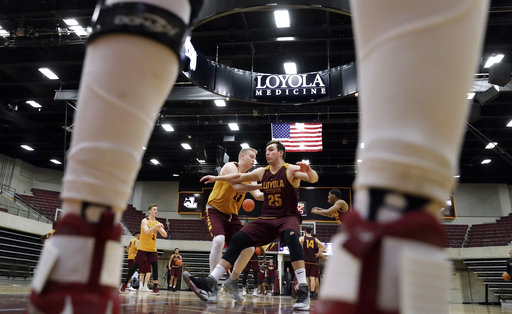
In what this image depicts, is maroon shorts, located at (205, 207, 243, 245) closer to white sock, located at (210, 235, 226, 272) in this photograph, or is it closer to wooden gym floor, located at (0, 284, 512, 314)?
white sock, located at (210, 235, 226, 272)

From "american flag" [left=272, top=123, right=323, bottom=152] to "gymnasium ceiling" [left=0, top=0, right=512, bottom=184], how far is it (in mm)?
2013

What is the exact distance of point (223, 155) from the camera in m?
17.3

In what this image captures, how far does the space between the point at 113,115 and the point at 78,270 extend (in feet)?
0.94

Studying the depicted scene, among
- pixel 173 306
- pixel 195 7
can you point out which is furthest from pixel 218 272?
pixel 195 7

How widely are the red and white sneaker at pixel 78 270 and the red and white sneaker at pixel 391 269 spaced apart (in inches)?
14.9

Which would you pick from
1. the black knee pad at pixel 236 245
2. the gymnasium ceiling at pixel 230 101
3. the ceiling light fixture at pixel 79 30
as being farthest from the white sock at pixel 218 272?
the ceiling light fixture at pixel 79 30

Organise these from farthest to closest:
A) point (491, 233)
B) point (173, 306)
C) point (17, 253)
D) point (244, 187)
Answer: point (491, 233) → point (17, 253) → point (244, 187) → point (173, 306)

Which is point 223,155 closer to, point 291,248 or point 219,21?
point 219,21

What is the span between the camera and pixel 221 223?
213 inches

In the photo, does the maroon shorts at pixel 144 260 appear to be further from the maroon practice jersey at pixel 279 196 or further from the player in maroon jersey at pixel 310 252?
the maroon practice jersey at pixel 279 196

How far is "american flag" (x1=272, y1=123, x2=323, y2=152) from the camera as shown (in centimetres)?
1109

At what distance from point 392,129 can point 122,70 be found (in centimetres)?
52

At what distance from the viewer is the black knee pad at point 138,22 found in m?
0.73

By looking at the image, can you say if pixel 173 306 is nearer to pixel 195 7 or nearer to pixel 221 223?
pixel 221 223
